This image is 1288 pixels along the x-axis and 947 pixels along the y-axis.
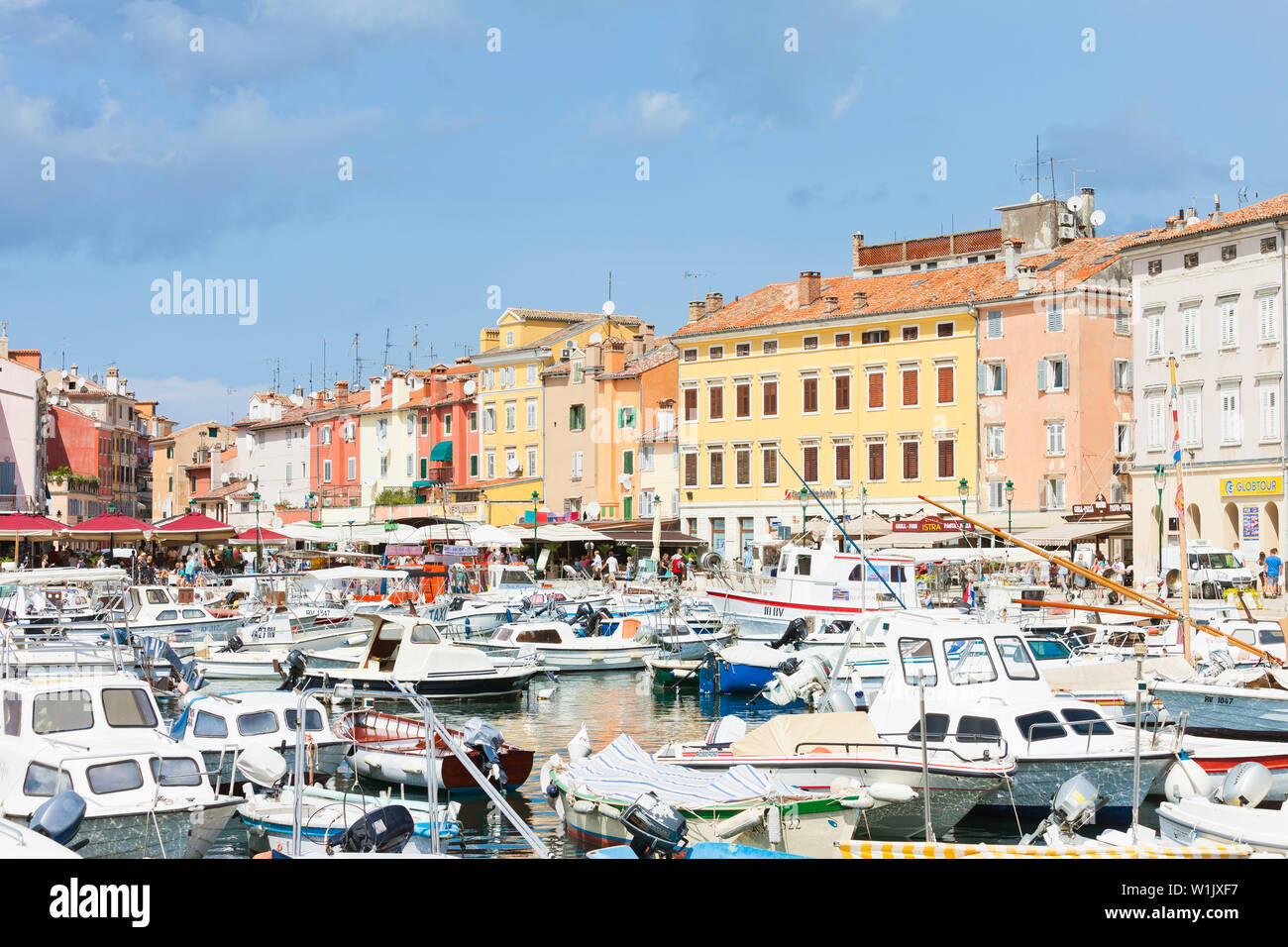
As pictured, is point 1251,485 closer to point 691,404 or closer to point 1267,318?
point 1267,318

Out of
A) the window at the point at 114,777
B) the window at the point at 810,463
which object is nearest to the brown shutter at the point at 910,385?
the window at the point at 810,463

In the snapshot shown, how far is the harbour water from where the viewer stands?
1811 cm

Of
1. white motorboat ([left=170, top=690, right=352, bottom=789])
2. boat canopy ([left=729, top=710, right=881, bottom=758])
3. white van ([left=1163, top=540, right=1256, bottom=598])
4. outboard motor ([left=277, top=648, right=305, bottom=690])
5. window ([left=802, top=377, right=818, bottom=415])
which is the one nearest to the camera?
boat canopy ([left=729, top=710, right=881, bottom=758])

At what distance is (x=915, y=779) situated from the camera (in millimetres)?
16656

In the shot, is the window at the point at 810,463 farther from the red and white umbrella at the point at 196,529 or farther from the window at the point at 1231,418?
the red and white umbrella at the point at 196,529

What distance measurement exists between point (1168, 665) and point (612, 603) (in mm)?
25919

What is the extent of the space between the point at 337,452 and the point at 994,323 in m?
52.2

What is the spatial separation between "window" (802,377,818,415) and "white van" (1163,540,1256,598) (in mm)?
21828

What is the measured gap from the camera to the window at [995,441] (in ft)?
196

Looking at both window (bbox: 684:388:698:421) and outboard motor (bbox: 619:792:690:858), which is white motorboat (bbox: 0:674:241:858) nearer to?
outboard motor (bbox: 619:792:690:858)

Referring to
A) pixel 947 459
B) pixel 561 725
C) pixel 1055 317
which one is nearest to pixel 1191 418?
pixel 1055 317

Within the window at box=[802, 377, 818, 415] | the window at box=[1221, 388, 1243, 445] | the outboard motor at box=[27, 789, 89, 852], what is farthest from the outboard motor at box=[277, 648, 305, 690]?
the window at box=[802, 377, 818, 415]

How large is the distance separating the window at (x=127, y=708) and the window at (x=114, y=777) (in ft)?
5.77
